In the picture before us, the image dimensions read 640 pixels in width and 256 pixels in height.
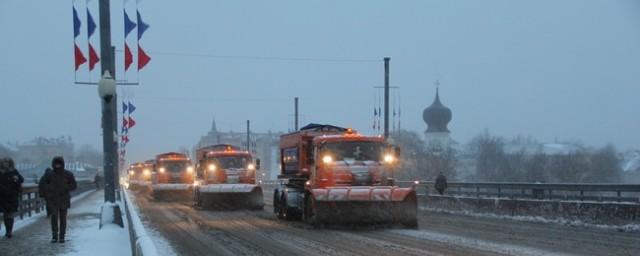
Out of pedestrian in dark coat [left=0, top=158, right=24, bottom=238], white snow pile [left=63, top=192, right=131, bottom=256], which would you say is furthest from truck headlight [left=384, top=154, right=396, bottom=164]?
pedestrian in dark coat [left=0, top=158, right=24, bottom=238]

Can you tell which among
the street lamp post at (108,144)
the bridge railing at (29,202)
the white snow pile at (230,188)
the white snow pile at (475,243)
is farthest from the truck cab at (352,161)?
the white snow pile at (230,188)

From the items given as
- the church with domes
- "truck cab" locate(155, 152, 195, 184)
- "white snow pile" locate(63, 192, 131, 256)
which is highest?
the church with domes

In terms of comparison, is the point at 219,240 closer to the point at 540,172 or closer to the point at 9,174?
the point at 9,174

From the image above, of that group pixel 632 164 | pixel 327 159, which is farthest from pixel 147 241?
pixel 632 164

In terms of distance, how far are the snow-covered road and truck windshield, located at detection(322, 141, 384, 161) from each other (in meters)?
2.22

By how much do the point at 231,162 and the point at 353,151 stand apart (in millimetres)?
13874

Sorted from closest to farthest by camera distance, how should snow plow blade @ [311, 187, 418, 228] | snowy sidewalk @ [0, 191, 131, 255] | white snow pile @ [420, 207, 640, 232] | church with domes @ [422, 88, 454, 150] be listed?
snowy sidewalk @ [0, 191, 131, 255], white snow pile @ [420, 207, 640, 232], snow plow blade @ [311, 187, 418, 228], church with domes @ [422, 88, 454, 150]

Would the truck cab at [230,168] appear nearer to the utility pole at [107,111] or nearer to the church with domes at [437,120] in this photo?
the utility pole at [107,111]

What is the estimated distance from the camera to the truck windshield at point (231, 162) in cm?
3519

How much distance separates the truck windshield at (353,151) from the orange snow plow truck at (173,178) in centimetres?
2453

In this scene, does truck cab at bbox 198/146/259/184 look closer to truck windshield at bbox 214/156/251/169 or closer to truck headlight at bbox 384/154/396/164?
truck windshield at bbox 214/156/251/169

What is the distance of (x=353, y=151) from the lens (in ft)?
73.6

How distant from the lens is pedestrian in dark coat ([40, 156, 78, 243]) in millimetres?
15523

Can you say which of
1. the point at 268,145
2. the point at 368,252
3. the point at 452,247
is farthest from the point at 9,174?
the point at 268,145
